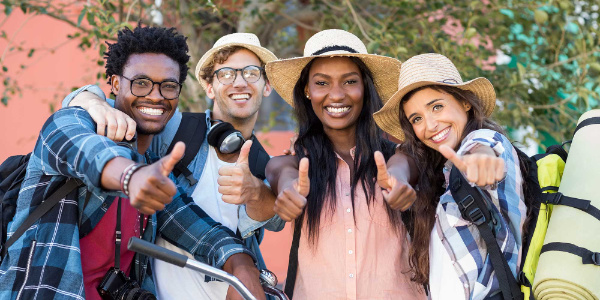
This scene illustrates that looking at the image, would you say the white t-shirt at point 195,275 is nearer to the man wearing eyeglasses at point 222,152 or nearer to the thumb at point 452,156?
the man wearing eyeglasses at point 222,152

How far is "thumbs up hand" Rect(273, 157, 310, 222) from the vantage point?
2.49 metres

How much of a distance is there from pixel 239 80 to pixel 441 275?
1662 mm

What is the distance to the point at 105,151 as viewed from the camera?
2193mm

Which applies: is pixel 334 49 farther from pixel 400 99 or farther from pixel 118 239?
pixel 118 239

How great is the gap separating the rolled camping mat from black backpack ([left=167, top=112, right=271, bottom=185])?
1.45 meters

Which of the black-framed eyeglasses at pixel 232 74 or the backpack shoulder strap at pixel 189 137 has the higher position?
the black-framed eyeglasses at pixel 232 74

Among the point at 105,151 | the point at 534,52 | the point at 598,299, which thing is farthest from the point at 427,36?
the point at 105,151

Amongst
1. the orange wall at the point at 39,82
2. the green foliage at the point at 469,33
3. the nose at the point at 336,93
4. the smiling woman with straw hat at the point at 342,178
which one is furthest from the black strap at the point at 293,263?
the orange wall at the point at 39,82

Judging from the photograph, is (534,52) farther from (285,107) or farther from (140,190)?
(140,190)

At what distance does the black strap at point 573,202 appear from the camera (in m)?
2.46

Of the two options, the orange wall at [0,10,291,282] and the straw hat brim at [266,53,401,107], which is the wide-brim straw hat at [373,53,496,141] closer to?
the straw hat brim at [266,53,401,107]

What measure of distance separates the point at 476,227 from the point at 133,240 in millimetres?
1290

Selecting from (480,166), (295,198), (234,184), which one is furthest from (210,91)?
(480,166)

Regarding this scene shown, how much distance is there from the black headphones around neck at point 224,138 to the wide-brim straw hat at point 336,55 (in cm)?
33
